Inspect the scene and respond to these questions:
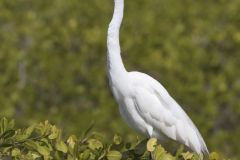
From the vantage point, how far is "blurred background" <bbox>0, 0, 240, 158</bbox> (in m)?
11.6

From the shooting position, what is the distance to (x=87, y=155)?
5051mm

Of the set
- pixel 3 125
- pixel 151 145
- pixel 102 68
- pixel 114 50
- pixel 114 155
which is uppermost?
pixel 102 68

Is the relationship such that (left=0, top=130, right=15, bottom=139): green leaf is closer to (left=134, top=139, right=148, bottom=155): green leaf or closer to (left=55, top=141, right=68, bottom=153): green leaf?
(left=55, top=141, right=68, bottom=153): green leaf

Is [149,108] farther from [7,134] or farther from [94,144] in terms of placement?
[7,134]

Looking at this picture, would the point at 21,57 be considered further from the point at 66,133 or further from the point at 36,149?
the point at 36,149

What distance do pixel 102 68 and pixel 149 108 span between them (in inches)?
232

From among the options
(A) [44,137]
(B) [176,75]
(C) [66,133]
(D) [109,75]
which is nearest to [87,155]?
(A) [44,137]

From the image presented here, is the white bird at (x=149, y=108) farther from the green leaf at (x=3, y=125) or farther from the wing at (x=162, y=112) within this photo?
the green leaf at (x=3, y=125)

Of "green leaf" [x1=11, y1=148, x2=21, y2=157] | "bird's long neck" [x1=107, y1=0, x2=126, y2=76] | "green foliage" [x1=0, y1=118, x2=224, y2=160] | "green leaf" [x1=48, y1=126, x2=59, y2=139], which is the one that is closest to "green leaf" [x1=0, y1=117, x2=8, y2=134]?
"green foliage" [x1=0, y1=118, x2=224, y2=160]

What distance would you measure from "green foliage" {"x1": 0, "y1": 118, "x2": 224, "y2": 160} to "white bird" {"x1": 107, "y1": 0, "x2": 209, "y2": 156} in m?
1.05

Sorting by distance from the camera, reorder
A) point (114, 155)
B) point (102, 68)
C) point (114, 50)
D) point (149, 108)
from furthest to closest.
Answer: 1. point (102, 68)
2. point (149, 108)
3. point (114, 50)
4. point (114, 155)

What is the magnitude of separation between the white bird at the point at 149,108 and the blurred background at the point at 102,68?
14.6 feet

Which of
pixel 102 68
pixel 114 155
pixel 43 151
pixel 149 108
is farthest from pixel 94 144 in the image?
pixel 102 68

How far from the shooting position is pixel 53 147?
17.0ft
